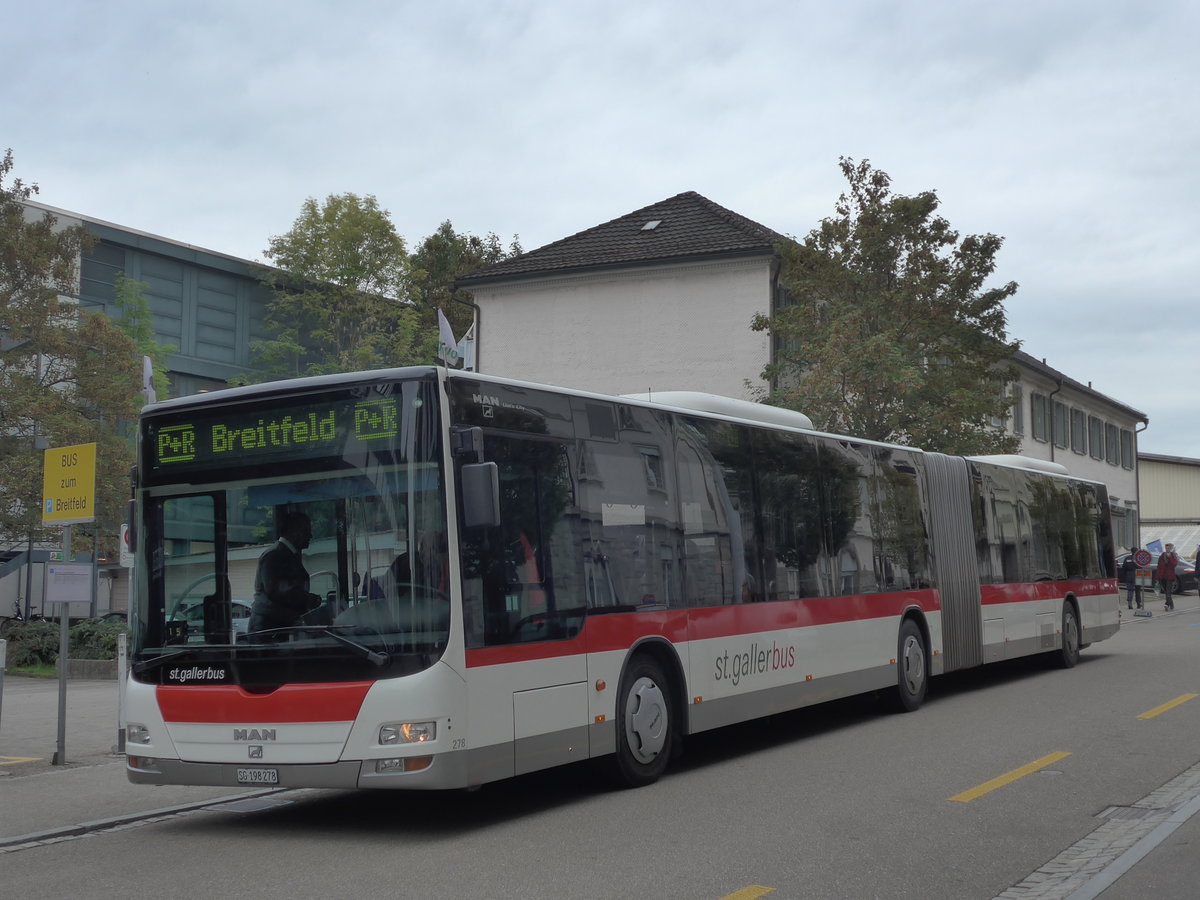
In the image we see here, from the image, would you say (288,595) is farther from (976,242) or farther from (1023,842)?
(976,242)

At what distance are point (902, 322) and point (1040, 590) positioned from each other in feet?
32.3

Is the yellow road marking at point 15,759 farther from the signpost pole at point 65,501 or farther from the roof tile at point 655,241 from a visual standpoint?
the roof tile at point 655,241

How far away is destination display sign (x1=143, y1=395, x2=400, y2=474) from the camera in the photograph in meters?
8.45

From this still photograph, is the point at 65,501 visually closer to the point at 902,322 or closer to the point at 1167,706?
the point at 1167,706

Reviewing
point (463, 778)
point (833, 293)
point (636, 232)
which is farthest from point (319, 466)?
point (636, 232)

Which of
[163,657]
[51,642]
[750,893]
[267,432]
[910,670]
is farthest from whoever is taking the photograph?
[51,642]

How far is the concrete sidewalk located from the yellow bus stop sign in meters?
2.01

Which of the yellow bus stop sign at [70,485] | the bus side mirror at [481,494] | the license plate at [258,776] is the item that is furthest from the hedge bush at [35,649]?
the bus side mirror at [481,494]

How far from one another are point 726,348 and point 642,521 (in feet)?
85.4

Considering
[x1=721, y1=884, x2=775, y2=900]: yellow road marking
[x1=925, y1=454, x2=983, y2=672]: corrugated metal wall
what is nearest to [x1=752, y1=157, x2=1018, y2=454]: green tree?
[x1=925, y1=454, x2=983, y2=672]: corrugated metal wall

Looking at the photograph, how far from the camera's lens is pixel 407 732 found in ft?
26.6

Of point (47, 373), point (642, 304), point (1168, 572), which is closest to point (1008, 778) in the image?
point (47, 373)

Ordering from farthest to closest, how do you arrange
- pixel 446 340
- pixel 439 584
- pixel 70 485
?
pixel 446 340 → pixel 70 485 → pixel 439 584

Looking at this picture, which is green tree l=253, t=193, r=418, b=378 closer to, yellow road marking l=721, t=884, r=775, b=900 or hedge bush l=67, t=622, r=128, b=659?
hedge bush l=67, t=622, r=128, b=659
